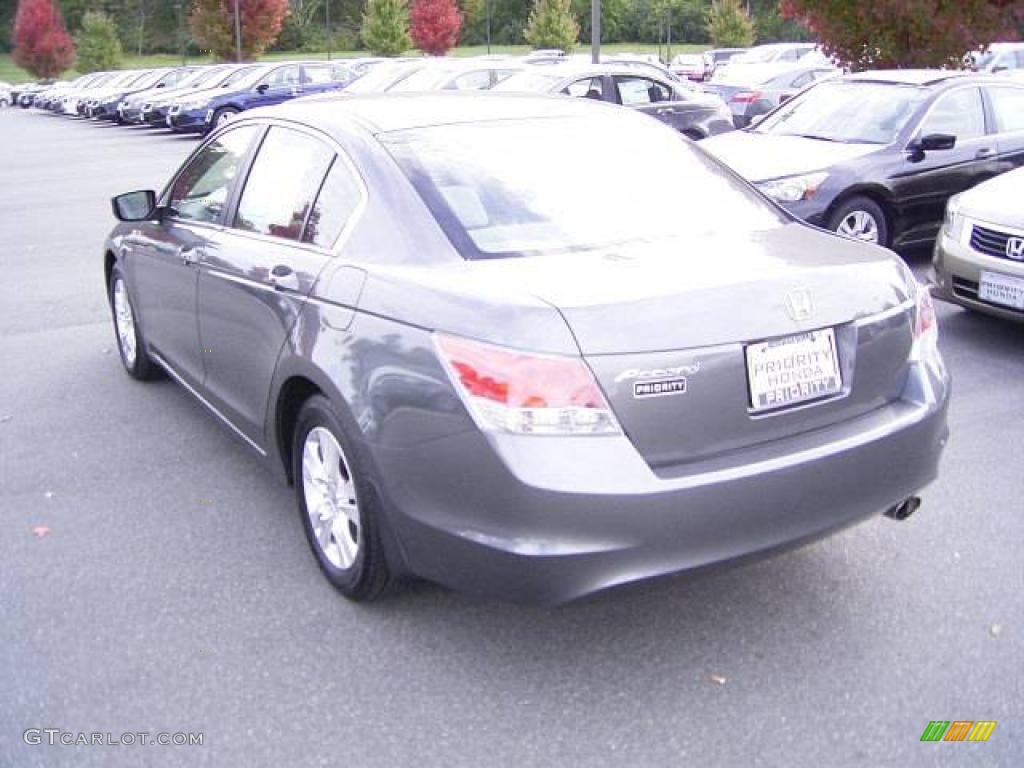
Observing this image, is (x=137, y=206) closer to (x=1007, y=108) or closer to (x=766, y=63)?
(x=1007, y=108)

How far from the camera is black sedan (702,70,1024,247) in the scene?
8.13 meters

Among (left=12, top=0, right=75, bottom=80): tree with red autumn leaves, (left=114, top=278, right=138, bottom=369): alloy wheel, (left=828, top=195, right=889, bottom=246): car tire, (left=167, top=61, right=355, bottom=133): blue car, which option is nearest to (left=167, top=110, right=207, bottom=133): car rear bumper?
(left=167, top=61, right=355, bottom=133): blue car

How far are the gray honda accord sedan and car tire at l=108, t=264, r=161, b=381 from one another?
177 centimetres

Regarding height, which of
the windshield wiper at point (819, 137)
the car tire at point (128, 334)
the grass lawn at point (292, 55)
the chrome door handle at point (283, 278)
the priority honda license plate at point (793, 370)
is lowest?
the grass lawn at point (292, 55)

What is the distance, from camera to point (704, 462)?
289 cm

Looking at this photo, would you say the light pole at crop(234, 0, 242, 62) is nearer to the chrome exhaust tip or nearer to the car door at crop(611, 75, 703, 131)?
the car door at crop(611, 75, 703, 131)

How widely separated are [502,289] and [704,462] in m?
0.72

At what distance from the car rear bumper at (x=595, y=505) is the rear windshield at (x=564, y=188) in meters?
0.73

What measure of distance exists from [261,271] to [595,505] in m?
1.76

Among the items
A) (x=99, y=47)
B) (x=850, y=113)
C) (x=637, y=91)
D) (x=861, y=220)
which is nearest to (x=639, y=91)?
(x=637, y=91)

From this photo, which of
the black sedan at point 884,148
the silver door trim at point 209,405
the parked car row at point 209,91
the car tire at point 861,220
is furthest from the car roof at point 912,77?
the parked car row at point 209,91

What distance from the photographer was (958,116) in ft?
29.4

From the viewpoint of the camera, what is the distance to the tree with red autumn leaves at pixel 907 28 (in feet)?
48.3

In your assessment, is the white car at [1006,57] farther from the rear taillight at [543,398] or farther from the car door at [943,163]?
the rear taillight at [543,398]
